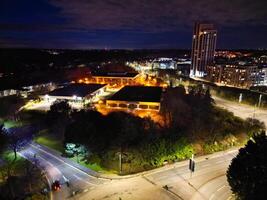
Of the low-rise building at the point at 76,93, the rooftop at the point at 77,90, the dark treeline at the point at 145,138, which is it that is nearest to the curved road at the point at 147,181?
the dark treeline at the point at 145,138

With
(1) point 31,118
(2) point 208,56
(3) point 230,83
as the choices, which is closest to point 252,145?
(1) point 31,118

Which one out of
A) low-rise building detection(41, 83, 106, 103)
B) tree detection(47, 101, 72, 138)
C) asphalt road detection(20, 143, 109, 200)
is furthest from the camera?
low-rise building detection(41, 83, 106, 103)

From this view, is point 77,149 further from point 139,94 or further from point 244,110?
point 244,110

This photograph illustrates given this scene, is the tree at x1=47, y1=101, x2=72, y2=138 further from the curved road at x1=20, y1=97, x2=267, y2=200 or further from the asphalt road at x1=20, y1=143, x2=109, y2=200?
the curved road at x1=20, y1=97, x2=267, y2=200

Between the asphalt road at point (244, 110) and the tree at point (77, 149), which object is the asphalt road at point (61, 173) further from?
the asphalt road at point (244, 110)

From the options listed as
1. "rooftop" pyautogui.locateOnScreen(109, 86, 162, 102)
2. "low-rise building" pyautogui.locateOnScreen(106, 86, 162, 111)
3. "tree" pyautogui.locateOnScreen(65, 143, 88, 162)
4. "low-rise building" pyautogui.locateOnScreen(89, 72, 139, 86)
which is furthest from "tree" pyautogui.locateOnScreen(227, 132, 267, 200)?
"low-rise building" pyautogui.locateOnScreen(89, 72, 139, 86)

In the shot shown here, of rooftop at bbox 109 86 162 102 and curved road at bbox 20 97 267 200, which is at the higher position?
rooftop at bbox 109 86 162 102

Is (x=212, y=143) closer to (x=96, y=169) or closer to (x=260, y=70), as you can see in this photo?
(x=96, y=169)
